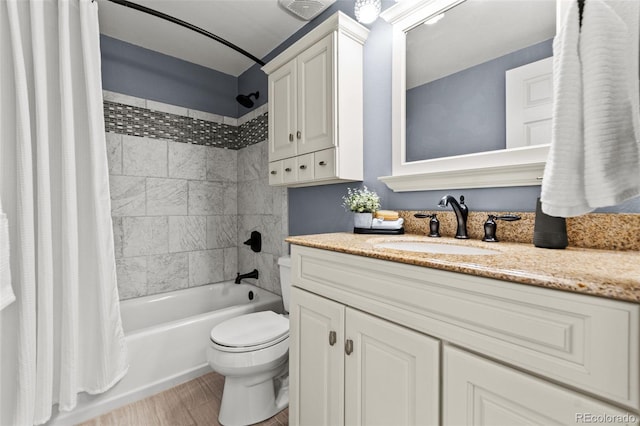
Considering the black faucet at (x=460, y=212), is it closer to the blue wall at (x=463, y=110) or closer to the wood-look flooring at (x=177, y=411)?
the blue wall at (x=463, y=110)

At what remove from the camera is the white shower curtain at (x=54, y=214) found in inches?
56.2

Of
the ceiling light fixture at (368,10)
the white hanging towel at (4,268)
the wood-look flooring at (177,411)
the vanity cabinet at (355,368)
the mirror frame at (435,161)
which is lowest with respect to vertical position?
the wood-look flooring at (177,411)

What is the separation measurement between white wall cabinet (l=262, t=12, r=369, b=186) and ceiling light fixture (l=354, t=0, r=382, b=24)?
0.19 ft

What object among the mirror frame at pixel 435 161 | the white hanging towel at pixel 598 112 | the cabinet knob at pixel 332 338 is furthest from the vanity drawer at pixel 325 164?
the white hanging towel at pixel 598 112

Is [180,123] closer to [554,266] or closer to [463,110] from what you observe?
[463,110]

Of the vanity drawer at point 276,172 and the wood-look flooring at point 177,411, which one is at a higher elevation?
the vanity drawer at point 276,172

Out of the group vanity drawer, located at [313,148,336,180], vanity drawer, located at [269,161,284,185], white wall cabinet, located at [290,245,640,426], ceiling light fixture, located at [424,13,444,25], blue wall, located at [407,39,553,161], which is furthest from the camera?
vanity drawer, located at [269,161,284,185]

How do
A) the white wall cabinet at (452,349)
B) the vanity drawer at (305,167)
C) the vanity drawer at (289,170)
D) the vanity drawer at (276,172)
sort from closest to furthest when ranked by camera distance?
the white wall cabinet at (452,349) < the vanity drawer at (305,167) < the vanity drawer at (289,170) < the vanity drawer at (276,172)

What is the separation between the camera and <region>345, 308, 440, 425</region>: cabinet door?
0.82 metres

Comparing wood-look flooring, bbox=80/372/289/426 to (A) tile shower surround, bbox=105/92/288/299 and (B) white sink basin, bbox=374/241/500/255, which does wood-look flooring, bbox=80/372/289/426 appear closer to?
(A) tile shower surround, bbox=105/92/288/299

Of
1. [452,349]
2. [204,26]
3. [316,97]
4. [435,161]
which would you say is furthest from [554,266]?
[204,26]

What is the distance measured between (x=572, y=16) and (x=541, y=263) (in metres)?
0.56

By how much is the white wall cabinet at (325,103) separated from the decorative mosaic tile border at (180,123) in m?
0.78

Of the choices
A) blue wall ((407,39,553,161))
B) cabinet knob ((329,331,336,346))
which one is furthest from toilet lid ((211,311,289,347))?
blue wall ((407,39,553,161))
